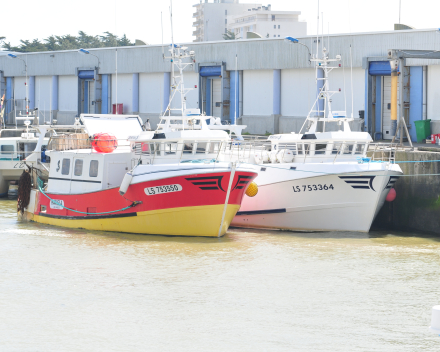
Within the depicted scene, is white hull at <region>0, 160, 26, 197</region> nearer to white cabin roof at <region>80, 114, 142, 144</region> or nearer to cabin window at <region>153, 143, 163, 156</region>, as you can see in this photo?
white cabin roof at <region>80, 114, 142, 144</region>

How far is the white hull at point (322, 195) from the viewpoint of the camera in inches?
675

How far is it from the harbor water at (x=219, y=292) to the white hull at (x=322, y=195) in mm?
496

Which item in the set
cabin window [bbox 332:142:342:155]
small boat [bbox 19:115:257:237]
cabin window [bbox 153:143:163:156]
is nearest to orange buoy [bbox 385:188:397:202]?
cabin window [bbox 332:142:342:155]

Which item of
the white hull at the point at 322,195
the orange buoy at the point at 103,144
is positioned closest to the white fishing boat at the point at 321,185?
the white hull at the point at 322,195

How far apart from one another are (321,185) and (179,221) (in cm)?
374

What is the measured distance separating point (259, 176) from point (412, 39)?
12.9 meters

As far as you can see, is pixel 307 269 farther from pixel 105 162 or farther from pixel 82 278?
pixel 105 162

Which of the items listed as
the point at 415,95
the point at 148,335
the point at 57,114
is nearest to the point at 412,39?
the point at 415,95

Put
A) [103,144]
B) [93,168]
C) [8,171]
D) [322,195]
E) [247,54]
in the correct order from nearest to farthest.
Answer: [322,195], [93,168], [103,144], [8,171], [247,54]

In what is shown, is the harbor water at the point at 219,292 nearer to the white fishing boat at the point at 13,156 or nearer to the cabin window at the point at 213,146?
the cabin window at the point at 213,146

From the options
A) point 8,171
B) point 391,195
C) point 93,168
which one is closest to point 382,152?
point 391,195

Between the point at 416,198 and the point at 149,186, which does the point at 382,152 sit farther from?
the point at 149,186

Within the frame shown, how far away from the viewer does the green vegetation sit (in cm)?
7619

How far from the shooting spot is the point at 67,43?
81000 millimetres
